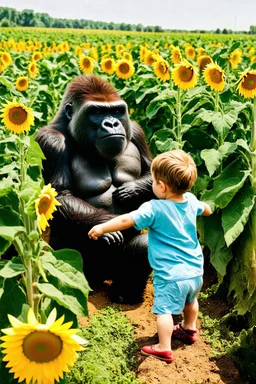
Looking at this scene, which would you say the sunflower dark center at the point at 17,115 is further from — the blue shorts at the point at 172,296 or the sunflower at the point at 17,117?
the blue shorts at the point at 172,296

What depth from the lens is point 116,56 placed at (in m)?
11.9

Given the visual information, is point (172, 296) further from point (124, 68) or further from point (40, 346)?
point (124, 68)

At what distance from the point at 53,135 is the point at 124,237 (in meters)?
0.92

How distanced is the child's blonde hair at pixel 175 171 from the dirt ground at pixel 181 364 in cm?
99

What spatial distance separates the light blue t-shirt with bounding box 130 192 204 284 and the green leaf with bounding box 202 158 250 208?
Answer: 64 centimetres

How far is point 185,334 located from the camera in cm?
368

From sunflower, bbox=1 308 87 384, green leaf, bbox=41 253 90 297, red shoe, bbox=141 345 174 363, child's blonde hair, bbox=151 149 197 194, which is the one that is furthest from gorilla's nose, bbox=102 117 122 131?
sunflower, bbox=1 308 87 384

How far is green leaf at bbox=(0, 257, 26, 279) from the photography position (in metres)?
2.47

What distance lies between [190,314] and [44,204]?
60.5 inches

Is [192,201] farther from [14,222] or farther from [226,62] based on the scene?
[226,62]

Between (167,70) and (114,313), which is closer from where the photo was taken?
(114,313)

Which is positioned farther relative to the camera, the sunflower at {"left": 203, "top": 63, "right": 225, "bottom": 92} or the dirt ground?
the sunflower at {"left": 203, "top": 63, "right": 225, "bottom": 92}

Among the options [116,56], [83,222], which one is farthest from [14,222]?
[116,56]

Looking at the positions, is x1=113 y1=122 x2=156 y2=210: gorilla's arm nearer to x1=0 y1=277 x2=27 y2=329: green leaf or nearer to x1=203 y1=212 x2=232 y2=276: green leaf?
x1=203 y1=212 x2=232 y2=276: green leaf
